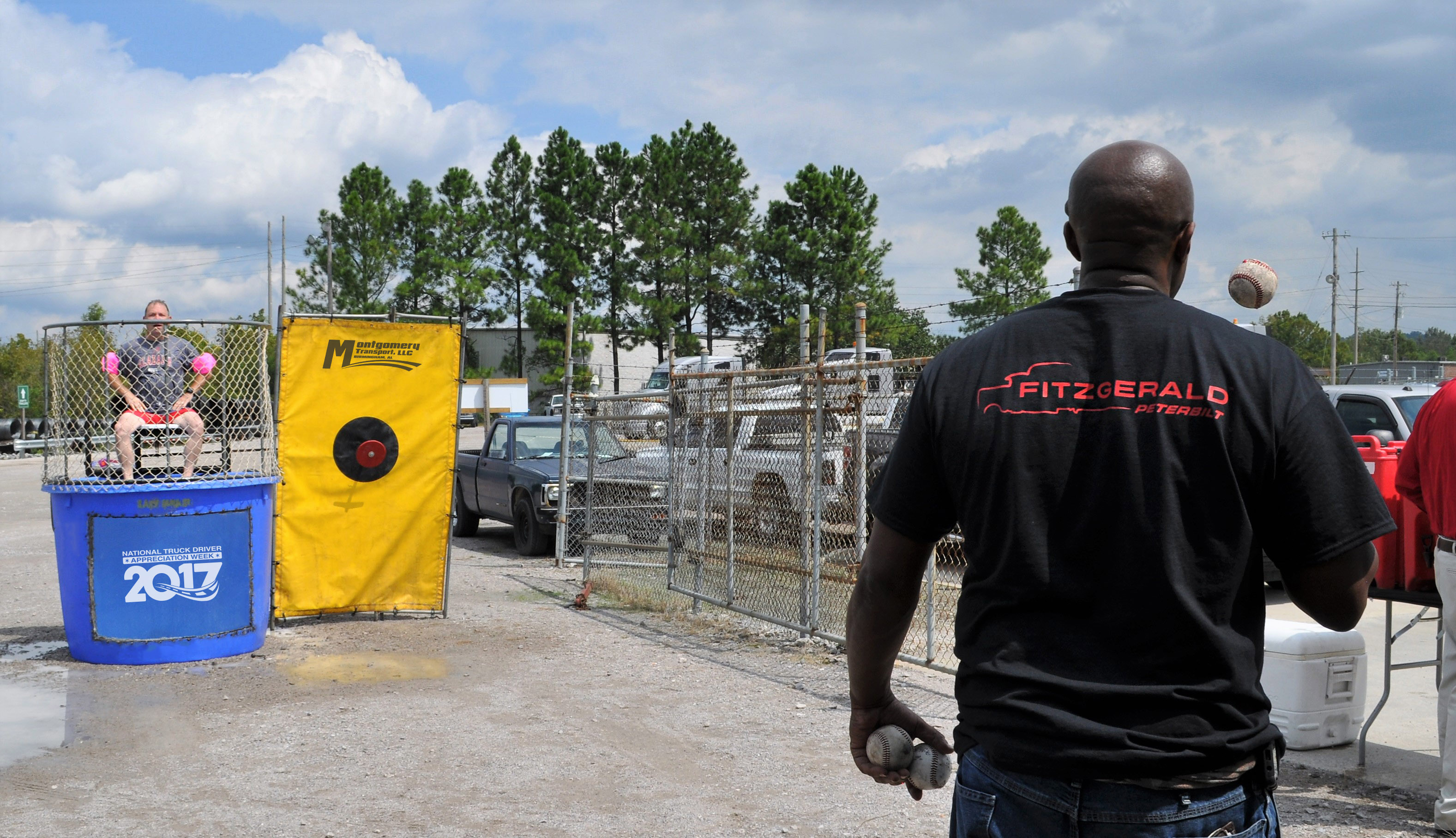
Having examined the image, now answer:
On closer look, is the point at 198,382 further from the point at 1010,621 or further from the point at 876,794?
the point at 1010,621

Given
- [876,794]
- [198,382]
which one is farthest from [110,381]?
[876,794]

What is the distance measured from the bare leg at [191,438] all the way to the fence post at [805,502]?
4.18 metres

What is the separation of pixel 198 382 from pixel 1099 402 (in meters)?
7.65

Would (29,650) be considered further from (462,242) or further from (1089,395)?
(462,242)

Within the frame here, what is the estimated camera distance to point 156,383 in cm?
814

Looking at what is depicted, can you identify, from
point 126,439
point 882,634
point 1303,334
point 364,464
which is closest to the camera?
point 882,634

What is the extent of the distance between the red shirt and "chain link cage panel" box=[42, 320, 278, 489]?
23.2ft

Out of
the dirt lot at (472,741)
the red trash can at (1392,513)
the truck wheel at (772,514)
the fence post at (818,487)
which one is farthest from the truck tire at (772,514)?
the red trash can at (1392,513)

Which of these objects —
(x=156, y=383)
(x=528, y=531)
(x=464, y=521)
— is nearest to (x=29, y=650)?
(x=156, y=383)

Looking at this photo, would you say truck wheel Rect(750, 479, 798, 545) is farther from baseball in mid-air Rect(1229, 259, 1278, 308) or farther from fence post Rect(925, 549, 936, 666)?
baseball in mid-air Rect(1229, 259, 1278, 308)

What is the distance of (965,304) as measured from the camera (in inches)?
2051

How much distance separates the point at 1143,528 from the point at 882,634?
565mm

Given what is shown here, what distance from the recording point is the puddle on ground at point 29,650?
8445 mm

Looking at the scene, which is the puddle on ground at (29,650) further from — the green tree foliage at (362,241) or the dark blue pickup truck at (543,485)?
the green tree foliage at (362,241)
